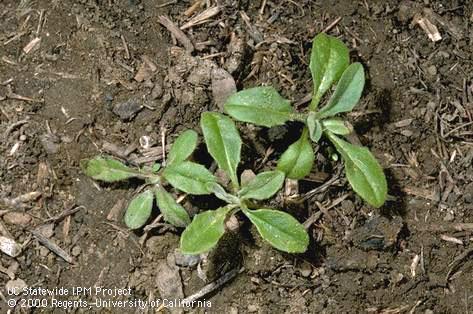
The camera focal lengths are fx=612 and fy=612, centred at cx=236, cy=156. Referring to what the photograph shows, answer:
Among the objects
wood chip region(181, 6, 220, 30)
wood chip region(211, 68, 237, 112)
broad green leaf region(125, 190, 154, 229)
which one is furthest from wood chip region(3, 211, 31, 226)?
wood chip region(181, 6, 220, 30)

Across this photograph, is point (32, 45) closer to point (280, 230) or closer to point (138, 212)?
point (138, 212)

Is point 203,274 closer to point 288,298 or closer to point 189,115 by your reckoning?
point 288,298

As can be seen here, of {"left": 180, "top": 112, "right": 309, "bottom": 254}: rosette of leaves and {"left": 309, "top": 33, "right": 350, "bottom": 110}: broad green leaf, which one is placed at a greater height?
{"left": 309, "top": 33, "right": 350, "bottom": 110}: broad green leaf

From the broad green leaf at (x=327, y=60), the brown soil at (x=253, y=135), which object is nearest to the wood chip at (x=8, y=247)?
the brown soil at (x=253, y=135)

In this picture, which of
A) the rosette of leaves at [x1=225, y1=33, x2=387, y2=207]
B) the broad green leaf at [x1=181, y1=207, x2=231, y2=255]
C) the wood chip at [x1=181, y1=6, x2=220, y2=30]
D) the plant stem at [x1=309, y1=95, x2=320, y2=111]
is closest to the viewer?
the broad green leaf at [x1=181, y1=207, x2=231, y2=255]

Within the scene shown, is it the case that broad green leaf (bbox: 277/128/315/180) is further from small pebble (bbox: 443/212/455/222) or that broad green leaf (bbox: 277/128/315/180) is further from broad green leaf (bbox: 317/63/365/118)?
small pebble (bbox: 443/212/455/222)

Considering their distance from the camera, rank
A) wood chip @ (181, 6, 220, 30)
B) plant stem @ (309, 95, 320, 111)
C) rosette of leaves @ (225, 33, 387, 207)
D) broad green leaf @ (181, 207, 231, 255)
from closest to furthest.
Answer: broad green leaf @ (181, 207, 231, 255), rosette of leaves @ (225, 33, 387, 207), plant stem @ (309, 95, 320, 111), wood chip @ (181, 6, 220, 30)
